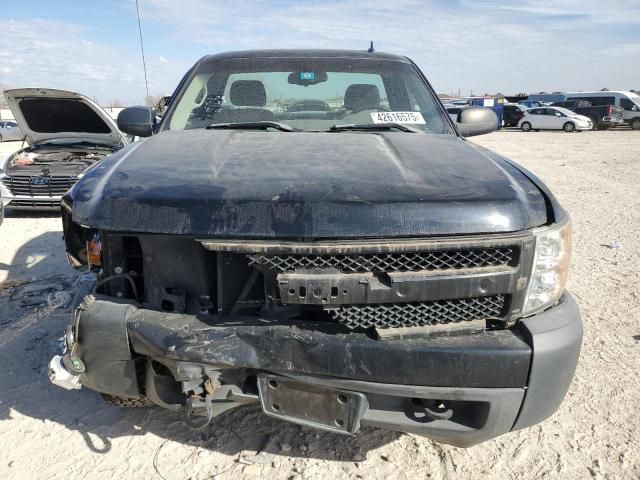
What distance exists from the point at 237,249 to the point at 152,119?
77.9 inches

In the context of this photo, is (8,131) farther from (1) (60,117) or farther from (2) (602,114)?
(2) (602,114)

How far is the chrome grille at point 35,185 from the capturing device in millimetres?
7031

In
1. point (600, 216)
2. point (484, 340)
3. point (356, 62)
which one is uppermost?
point (356, 62)

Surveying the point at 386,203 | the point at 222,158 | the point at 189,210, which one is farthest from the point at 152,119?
the point at 386,203

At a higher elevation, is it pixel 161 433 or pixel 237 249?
pixel 237 249

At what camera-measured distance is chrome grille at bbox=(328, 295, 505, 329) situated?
5.90 ft

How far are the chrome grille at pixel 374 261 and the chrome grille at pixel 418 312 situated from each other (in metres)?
0.14

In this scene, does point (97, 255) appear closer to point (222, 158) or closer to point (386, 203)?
point (222, 158)

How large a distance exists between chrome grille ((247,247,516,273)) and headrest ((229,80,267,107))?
68.9 inches

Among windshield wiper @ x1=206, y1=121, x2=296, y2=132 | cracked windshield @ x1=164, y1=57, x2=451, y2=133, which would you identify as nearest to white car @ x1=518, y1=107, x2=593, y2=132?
cracked windshield @ x1=164, y1=57, x2=451, y2=133

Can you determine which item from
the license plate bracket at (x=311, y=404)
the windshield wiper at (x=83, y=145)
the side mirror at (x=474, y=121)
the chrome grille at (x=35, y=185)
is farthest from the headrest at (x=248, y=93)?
the windshield wiper at (x=83, y=145)

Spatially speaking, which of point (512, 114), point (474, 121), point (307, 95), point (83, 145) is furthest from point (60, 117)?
point (512, 114)

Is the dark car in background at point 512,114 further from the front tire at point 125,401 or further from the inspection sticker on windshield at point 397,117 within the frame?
the front tire at point 125,401

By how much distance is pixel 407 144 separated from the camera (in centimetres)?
248
